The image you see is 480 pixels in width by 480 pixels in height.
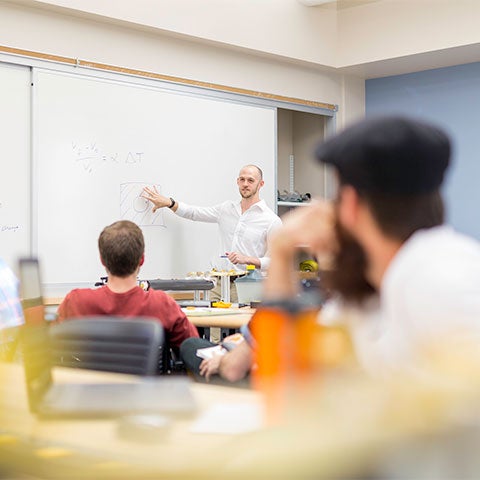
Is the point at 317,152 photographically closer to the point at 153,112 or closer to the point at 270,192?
the point at 153,112

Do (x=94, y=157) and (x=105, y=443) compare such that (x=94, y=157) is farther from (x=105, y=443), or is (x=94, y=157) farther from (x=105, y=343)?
(x=105, y=443)

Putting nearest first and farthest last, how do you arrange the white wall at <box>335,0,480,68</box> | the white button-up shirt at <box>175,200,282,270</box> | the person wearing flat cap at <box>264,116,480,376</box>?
the person wearing flat cap at <box>264,116,480,376</box>, the white button-up shirt at <box>175,200,282,270</box>, the white wall at <box>335,0,480,68</box>

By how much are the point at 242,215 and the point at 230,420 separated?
540cm

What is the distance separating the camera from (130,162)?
5.89 meters

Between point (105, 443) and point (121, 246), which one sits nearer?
point (105, 443)

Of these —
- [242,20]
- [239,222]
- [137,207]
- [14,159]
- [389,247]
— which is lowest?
[389,247]

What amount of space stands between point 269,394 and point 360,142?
8.5 inches

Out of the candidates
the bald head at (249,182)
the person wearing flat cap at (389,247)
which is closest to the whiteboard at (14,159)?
the bald head at (249,182)

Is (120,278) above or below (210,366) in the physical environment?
above

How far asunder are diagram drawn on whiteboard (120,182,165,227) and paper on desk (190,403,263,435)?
5203mm

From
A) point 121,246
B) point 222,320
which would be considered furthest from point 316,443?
point 222,320

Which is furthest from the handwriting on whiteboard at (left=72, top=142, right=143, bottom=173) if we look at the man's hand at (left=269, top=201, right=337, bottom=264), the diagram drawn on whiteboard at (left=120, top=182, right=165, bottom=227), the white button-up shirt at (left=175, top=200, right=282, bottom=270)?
the man's hand at (left=269, top=201, right=337, bottom=264)

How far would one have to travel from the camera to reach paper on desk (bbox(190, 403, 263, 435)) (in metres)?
0.53

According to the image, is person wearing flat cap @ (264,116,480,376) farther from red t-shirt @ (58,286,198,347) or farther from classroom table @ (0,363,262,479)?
red t-shirt @ (58,286,198,347)
